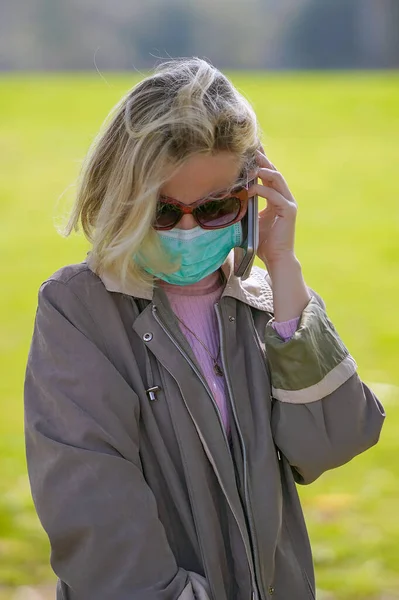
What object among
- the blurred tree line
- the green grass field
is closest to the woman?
the green grass field

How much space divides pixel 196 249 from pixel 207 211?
0.09 meters

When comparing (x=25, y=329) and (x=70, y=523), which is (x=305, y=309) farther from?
(x=25, y=329)

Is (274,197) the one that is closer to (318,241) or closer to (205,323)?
(205,323)

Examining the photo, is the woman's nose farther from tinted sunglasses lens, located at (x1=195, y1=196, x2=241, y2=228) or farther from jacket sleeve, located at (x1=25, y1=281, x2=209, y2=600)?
jacket sleeve, located at (x1=25, y1=281, x2=209, y2=600)

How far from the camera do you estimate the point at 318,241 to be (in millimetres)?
7707

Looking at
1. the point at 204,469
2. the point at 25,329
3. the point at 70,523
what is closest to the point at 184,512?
the point at 204,469

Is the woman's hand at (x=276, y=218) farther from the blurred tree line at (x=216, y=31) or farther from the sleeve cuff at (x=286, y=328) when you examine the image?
the blurred tree line at (x=216, y=31)

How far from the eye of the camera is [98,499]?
2.12 metres

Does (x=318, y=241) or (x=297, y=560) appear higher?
(x=297, y=560)

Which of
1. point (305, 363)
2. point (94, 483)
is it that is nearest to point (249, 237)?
point (305, 363)

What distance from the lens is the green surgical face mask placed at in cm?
222

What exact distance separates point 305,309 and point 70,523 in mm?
760

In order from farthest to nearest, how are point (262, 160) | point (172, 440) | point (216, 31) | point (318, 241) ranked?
point (318, 241) → point (216, 31) → point (262, 160) → point (172, 440)

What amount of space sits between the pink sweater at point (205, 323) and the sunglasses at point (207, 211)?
8.3 inches
